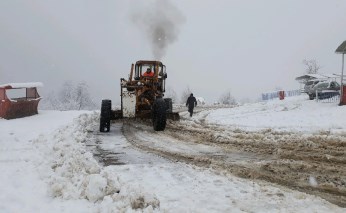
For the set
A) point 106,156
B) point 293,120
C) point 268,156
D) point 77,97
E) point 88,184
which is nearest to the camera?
point 88,184

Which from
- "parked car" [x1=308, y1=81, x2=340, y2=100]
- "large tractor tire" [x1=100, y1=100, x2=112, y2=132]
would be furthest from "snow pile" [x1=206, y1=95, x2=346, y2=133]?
"parked car" [x1=308, y1=81, x2=340, y2=100]

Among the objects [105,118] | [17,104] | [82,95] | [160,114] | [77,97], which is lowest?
[105,118]

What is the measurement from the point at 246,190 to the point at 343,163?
2.48m

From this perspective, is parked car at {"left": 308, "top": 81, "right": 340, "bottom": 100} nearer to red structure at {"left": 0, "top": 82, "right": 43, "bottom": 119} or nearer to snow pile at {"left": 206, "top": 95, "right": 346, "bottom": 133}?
snow pile at {"left": 206, "top": 95, "right": 346, "bottom": 133}

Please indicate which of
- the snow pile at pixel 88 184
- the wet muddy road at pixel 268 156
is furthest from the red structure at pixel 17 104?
the snow pile at pixel 88 184

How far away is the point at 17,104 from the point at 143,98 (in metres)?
8.91

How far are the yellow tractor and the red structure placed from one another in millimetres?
7503

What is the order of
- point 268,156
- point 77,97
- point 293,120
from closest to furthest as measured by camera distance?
point 268,156, point 293,120, point 77,97

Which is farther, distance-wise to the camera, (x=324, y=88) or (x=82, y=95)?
(x=82, y=95)

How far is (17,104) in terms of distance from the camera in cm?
1953

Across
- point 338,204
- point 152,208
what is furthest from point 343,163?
point 152,208

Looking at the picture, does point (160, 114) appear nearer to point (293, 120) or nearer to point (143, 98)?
point (143, 98)

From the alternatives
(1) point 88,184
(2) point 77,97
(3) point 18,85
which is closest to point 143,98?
(1) point 88,184

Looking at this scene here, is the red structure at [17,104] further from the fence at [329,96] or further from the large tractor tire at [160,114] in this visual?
the fence at [329,96]
